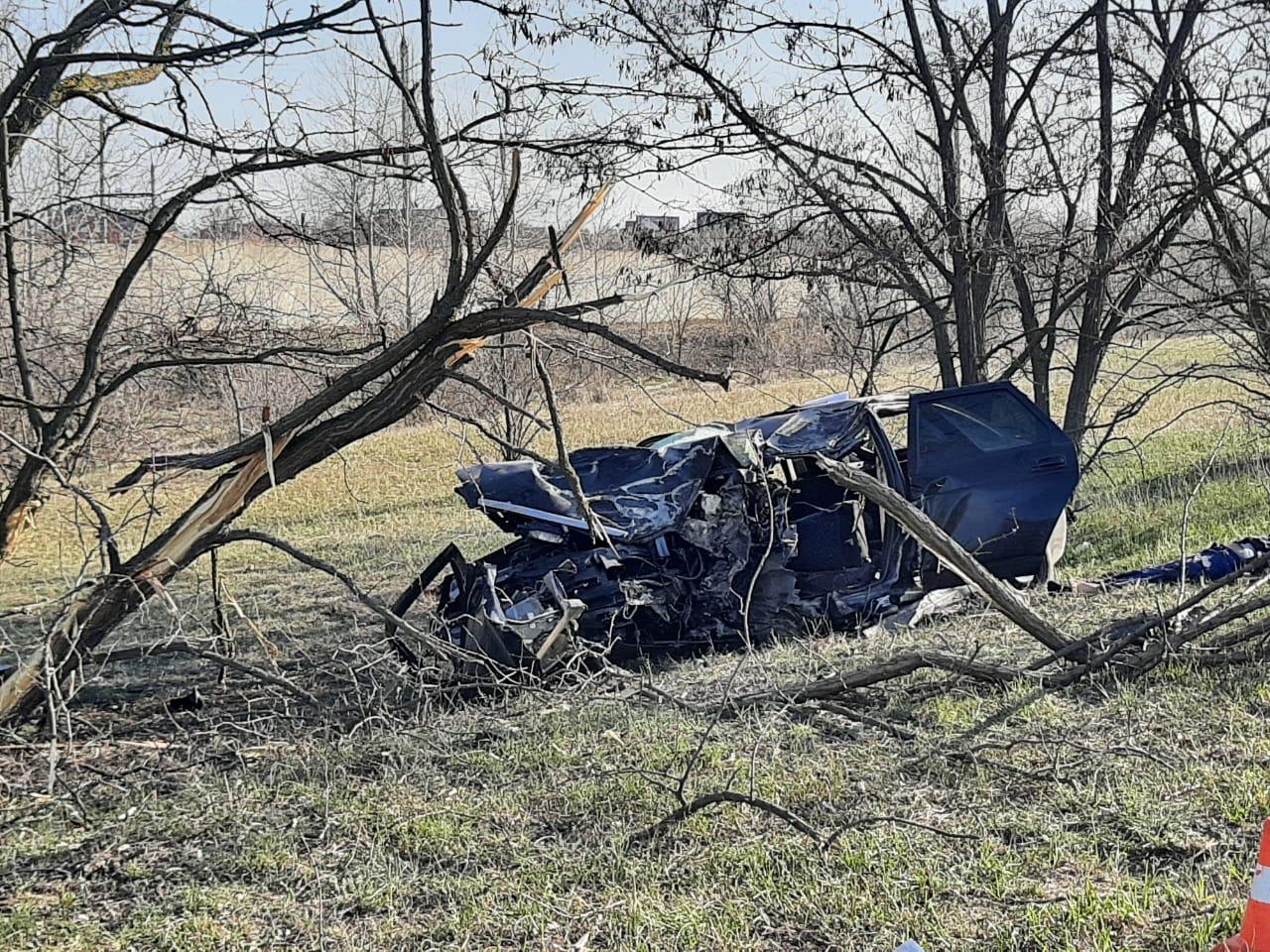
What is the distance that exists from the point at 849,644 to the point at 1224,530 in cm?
458

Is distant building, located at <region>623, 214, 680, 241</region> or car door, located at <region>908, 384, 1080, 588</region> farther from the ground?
distant building, located at <region>623, 214, 680, 241</region>

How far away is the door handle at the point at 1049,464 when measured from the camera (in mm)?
7957

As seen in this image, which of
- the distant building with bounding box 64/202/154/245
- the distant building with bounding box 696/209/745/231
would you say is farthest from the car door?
the distant building with bounding box 64/202/154/245

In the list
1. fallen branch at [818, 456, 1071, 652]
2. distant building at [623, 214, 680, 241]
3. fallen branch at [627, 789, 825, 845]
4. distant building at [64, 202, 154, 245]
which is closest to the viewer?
fallen branch at [627, 789, 825, 845]

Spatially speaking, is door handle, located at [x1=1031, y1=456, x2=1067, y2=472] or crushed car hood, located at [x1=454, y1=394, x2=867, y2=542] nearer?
crushed car hood, located at [x1=454, y1=394, x2=867, y2=542]

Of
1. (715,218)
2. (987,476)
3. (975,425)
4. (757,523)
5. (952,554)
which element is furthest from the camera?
(715,218)

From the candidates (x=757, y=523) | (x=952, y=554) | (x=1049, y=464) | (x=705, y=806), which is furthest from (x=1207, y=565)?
(x=705, y=806)

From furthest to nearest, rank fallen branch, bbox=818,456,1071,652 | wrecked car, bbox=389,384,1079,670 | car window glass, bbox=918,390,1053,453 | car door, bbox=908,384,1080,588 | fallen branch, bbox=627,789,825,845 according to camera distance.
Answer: car window glass, bbox=918,390,1053,453, car door, bbox=908,384,1080,588, wrecked car, bbox=389,384,1079,670, fallen branch, bbox=818,456,1071,652, fallen branch, bbox=627,789,825,845

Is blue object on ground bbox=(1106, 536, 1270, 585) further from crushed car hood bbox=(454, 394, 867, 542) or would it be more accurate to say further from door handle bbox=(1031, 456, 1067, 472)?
crushed car hood bbox=(454, 394, 867, 542)

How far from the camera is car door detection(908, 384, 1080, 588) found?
7.87m

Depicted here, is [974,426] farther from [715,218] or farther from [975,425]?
[715,218]

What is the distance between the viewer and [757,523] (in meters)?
7.57

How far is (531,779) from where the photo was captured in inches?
198

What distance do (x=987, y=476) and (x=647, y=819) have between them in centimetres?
432
